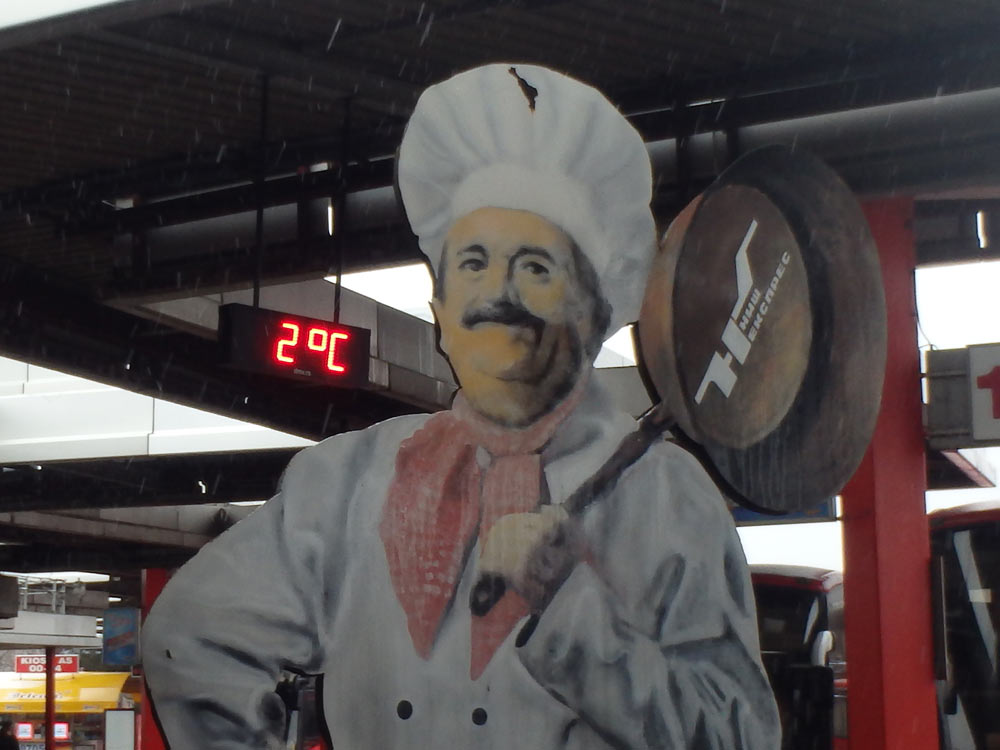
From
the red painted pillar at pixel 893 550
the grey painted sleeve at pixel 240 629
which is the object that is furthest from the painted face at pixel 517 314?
the red painted pillar at pixel 893 550

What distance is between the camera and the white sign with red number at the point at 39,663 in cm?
2961

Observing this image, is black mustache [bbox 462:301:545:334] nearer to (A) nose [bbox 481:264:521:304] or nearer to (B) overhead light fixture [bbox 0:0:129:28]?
(A) nose [bbox 481:264:521:304]

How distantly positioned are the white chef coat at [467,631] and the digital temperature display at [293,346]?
9.92ft

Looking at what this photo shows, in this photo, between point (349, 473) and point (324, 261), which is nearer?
point (349, 473)

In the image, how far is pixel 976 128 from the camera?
5035 millimetres

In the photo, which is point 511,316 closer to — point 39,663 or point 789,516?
point 789,516

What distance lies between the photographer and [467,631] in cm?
313

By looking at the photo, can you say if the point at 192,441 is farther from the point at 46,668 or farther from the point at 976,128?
the point at 46,668

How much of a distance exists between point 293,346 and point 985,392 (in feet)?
10.6

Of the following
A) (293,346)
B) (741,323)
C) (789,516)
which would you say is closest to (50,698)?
(293,346)

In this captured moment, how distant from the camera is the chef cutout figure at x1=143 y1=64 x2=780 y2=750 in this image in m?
3.07

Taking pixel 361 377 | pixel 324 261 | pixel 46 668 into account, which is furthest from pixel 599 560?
pixel 46 668

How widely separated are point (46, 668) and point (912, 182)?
25702 mm

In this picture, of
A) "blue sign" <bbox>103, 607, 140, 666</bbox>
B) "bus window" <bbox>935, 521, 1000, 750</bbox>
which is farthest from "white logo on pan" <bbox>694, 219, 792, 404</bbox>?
"blue sign" <bbox>103, 607, 140, 666</bbox>
